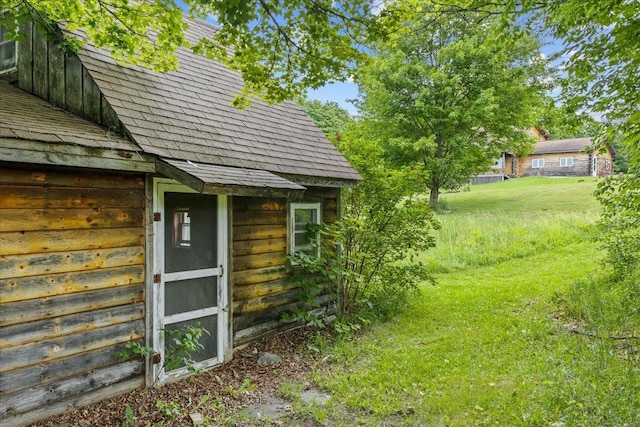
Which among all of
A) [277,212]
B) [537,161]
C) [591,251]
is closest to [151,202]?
[277,212]

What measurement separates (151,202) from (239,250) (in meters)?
1.46

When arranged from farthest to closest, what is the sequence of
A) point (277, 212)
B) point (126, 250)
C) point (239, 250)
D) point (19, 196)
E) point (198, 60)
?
point (198, 60), point (277, 212), point (239, 250), point (126, 250), point (19, 196)

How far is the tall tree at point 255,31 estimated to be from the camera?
424cm

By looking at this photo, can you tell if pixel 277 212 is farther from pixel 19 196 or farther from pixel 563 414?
pixel 563 414

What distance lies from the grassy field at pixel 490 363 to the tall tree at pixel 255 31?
380 centimetres

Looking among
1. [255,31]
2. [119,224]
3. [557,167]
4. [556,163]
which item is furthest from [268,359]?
[556,163]

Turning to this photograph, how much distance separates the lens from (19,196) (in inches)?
139

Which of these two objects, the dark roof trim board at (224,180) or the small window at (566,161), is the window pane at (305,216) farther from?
the small window at (566,161)

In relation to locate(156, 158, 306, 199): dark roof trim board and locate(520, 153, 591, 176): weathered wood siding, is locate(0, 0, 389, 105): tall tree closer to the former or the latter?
locate(156, 158, 306, 199): dark roof trim board

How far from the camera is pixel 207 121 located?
18.9 feet

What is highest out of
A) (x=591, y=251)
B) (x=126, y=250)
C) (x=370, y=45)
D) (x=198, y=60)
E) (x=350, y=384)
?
(x=198, y=60)

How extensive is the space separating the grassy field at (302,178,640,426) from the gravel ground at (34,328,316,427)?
54cm

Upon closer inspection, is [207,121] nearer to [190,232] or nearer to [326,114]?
[190,232]

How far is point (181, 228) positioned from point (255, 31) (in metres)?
2.48
